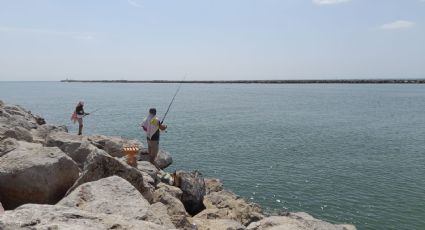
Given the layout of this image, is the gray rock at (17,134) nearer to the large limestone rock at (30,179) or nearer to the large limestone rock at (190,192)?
the large limestone rock at (30,179)

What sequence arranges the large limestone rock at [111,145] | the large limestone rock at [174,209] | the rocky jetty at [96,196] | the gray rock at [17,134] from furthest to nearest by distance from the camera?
the large limestone rock at [111,145] → the gray rock at [17,134] → the large limestone rock at [174,209] → the rocky jetty at [96,196]

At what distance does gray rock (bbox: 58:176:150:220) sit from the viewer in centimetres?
595

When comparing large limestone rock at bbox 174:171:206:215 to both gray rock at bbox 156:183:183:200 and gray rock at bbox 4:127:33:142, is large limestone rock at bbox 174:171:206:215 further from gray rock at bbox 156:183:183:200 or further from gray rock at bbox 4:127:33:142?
gray rock at bbox 4:127:33:142

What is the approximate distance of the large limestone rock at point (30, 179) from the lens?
8141 mm

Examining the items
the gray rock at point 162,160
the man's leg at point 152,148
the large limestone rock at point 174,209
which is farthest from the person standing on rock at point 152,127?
the gray rock at point 162,160

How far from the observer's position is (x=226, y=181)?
2016 cm

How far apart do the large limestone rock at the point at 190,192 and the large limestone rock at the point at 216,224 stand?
1.47 m

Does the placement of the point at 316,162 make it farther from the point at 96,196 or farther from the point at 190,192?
the point at 96,196

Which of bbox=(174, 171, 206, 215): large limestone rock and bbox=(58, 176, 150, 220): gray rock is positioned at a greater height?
bbox=(58, 176, 150, 220): gray rock

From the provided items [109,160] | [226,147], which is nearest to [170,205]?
[109,160]

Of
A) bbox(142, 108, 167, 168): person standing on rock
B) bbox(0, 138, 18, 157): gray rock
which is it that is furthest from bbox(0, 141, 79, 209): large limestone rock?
bbox(142, 108, 167, 168): person standing on rock

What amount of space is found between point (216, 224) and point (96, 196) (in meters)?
4.81

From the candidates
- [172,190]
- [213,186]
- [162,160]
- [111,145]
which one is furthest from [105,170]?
[162,160]

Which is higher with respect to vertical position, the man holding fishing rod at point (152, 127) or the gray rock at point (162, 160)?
the man holding fishing rod at point (152, 127)
